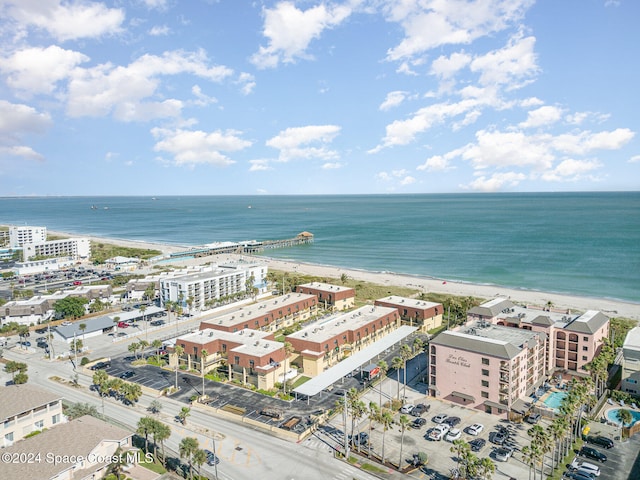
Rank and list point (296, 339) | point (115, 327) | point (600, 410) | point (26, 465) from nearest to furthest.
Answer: point (26, 465) < point (600, 410) < point (296, 339) < point (115, 327)

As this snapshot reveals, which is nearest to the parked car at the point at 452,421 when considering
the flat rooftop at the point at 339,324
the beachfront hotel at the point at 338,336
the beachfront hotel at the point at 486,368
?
the beachfront hotel at the point at 486,368

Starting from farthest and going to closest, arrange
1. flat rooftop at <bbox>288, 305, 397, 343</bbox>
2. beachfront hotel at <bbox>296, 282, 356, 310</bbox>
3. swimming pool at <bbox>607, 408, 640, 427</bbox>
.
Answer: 1. beachfront hotel at <bbox>296, 282, 356, 310</bbox>
2. flat rooftop at <bbox>288, 305, 397, 343</bbox>
3. swimming pool at <bbox>607, 408, 640, 427</bbox>

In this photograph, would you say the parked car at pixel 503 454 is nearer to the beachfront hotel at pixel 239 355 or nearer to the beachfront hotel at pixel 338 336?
the beachfront hotel at pixel 338 336

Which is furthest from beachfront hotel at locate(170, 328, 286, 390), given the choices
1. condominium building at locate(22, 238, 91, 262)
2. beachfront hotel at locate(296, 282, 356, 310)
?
condominium building at locate(22, 238, 91, 262)

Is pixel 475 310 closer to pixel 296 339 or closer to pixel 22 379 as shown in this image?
pixel 296 339

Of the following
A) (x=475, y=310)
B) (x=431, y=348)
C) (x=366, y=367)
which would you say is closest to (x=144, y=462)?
(x=366, y=367)

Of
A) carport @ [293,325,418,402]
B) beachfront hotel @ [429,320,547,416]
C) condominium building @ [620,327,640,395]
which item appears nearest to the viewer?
beachfront hotel @ [429,320,547,416]

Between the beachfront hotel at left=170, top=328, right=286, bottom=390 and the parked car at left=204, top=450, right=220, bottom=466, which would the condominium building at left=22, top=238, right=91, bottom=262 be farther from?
the parked car at left=204, top=450, right=220, bottom=466
